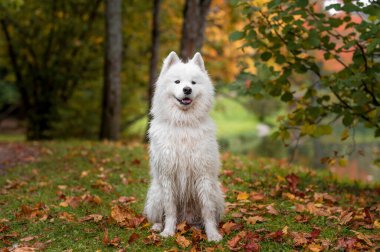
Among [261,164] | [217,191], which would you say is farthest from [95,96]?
[217,191]

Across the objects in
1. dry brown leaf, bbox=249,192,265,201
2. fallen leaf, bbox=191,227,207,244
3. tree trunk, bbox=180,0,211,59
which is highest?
tree trunk, bbox=180,0,211,59

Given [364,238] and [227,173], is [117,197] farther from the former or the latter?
[364,238]

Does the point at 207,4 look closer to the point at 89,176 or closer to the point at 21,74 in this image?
the point at 89,176

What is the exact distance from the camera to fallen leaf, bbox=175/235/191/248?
4.76 m

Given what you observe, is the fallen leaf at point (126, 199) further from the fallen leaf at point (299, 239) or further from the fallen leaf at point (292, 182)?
the fallen leaf at point (299, 239)

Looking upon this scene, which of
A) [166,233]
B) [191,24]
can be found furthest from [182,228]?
[191,24]

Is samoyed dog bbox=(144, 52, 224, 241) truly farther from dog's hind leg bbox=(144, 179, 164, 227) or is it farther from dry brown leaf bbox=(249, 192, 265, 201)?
dry brown leaf bbox=(249, 192, 265, 201)

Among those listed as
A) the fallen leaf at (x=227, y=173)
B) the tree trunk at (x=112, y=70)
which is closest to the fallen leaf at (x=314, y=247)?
the fallen leaf at (x=227, y=173)

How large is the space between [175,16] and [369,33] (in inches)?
537

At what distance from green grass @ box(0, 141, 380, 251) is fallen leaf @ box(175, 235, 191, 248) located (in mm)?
55

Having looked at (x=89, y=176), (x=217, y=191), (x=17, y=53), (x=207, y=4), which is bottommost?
(x=89, y=176)

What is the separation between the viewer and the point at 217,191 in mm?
5219


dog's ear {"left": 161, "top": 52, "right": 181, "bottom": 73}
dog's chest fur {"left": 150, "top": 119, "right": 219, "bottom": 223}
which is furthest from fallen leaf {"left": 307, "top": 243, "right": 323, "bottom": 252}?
dog's ear {"left": 161, "top": 52, "right": 181, "bottom": 73}

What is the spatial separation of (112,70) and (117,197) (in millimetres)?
7525
